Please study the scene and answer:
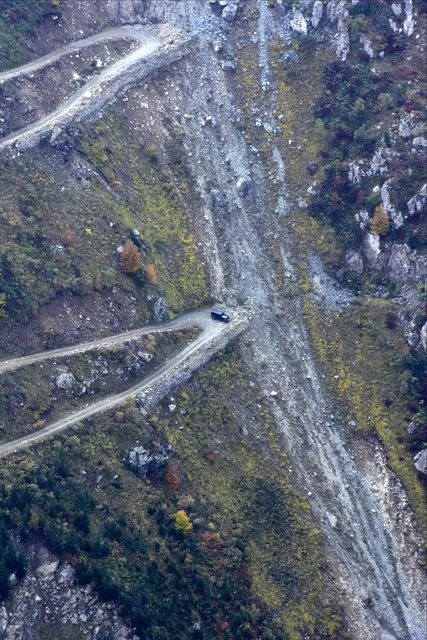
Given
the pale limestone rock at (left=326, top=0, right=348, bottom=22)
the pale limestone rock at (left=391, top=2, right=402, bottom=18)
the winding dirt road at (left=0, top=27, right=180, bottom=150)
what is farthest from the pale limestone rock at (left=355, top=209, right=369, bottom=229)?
the winding dirt road at (left=0, top=27, right=180, bottom=150)

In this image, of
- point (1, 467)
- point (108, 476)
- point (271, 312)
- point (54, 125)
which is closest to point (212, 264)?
point (271, 312)

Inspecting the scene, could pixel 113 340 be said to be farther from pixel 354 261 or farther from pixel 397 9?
pixel 397 9

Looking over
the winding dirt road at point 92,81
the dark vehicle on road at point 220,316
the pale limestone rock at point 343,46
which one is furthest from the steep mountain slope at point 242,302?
the dark vehicle on road at point 220,316

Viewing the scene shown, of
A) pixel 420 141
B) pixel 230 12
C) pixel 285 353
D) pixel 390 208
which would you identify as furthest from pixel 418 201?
pixel 230 12

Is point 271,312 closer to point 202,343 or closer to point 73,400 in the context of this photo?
point 202,343

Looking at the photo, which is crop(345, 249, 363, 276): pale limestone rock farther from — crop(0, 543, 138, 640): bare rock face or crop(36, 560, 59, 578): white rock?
crop(36, 560, 59, 578): white rock

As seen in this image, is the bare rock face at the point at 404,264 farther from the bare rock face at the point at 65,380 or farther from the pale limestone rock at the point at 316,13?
the bare rock face at the point at 65,380
